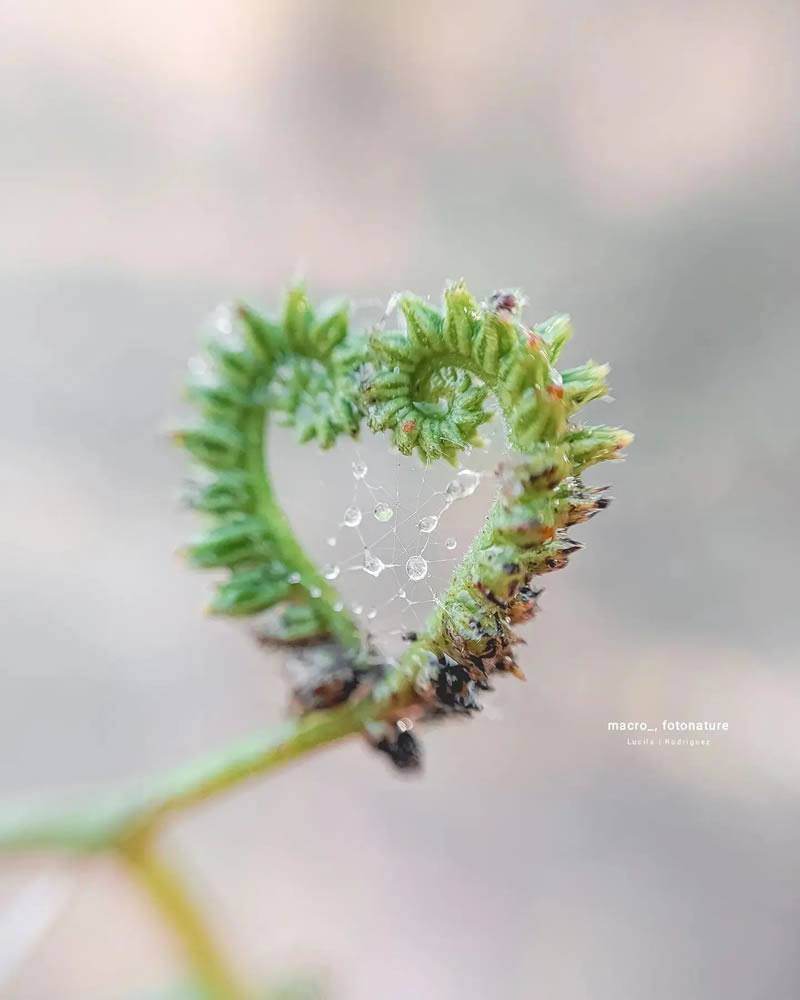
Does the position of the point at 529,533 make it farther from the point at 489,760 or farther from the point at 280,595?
the point at 489,760

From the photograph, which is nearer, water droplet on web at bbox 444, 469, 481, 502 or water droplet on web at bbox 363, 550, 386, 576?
water droplet on web at bbox 444, 469, 481, 502

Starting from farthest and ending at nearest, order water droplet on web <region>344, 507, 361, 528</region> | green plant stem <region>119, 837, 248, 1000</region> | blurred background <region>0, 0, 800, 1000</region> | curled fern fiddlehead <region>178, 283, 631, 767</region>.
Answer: blurred background <region>0, 0, 800, 1000</region>, green plant stem <region>119, 837, 248, 1000</region>, water droplet on web <region>344, 507, 361, 528</region>, curled fern fiddlehead <region>178, 283, 631, 767</region>

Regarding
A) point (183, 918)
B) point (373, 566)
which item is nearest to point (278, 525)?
point (373, 566)

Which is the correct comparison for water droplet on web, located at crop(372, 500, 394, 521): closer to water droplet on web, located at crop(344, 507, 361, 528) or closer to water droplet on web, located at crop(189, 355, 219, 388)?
water droplet on web, located at crop(344, 507, 361, 528)

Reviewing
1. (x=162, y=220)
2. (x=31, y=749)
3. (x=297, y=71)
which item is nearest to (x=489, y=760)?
(x=31, y=749)

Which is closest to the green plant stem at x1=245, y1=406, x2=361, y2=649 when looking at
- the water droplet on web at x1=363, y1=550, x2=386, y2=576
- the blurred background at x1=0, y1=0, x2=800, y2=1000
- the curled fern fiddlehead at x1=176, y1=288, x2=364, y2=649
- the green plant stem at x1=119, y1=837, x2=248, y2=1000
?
the curled fern fiddlehead at x1=176, y1=288, x2=364, y2=649

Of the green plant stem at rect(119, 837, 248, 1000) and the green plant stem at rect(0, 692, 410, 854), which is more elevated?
the green plant stem at rect(0, 692, 410, 854)

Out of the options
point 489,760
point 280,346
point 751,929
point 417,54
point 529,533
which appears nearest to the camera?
point 529,533
